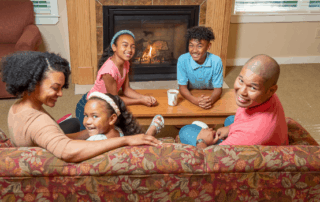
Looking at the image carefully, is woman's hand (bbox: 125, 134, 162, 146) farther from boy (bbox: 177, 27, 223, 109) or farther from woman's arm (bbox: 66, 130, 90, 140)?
boy (bbox: 177, 27, 223, 109)

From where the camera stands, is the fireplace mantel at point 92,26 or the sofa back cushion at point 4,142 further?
the fireplace mantel at point 92,26

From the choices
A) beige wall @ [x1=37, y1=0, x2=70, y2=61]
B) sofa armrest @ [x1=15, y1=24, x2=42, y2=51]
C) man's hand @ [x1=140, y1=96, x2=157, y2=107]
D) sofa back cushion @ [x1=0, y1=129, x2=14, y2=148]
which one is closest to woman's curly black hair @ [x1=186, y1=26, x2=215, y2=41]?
man's hand @ [x1=140, y1=96, x2=157, y2=107]

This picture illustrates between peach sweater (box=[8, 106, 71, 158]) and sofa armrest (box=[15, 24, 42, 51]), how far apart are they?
77.5 inches

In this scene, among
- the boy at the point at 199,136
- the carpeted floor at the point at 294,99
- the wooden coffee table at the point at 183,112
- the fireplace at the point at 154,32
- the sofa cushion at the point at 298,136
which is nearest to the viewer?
the sofa cushion at the point at 298,136

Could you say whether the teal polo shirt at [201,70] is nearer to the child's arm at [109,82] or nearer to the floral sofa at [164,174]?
the child's arm at [109,82]

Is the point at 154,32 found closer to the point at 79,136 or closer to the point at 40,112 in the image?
the point at 79,136

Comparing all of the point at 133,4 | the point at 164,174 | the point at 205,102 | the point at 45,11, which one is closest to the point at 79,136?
Answer: the point at 164,174

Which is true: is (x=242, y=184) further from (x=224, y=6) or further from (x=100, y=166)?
(x=224, y=6)

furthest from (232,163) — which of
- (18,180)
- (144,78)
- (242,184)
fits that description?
(144,78)

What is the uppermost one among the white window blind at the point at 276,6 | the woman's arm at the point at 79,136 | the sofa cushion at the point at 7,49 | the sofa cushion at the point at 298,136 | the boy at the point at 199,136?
the white window blind at the point at 276,6

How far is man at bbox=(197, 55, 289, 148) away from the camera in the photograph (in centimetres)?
123

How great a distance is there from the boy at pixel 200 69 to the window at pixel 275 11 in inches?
72.0

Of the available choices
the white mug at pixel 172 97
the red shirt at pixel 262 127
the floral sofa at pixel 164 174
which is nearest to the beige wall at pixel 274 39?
the white mug at pixel 172 97

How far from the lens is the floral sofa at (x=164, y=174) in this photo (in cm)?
109
